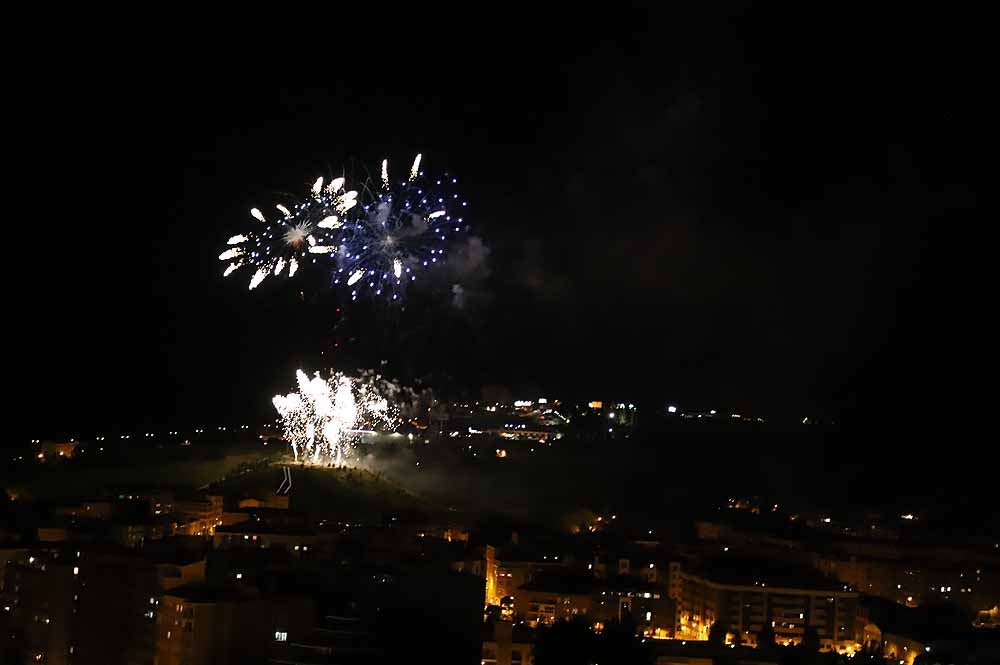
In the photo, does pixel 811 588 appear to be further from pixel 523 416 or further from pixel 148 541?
pixel 523 416

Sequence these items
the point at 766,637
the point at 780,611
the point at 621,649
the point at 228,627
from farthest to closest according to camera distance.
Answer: the point at 780,611 → the point at 766,637 → the point at 228,627 → the point at 621,649

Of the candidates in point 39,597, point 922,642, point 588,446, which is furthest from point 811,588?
point 588,446

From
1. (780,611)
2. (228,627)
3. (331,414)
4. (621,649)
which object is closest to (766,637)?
(780,611)

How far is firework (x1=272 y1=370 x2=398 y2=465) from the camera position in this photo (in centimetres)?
1634

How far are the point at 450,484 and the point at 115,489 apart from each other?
167 inches

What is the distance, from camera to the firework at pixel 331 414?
16.3 m

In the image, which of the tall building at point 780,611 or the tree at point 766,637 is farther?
the tall building at point 780,611

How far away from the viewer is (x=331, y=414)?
17000mm

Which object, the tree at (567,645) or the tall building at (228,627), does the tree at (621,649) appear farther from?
the tall building at (228,627)

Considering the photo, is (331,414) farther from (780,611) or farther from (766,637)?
(766,637)

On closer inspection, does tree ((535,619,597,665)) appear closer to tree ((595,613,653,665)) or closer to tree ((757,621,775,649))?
tree ((595,613,653,665))

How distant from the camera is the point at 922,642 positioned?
40.2 ft

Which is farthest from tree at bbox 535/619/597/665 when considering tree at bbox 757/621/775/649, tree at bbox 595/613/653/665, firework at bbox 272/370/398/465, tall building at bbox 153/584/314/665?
firework at bbox 272/370/398/465

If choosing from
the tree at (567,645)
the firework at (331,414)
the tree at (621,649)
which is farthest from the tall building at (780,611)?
the firework at (331,414)
